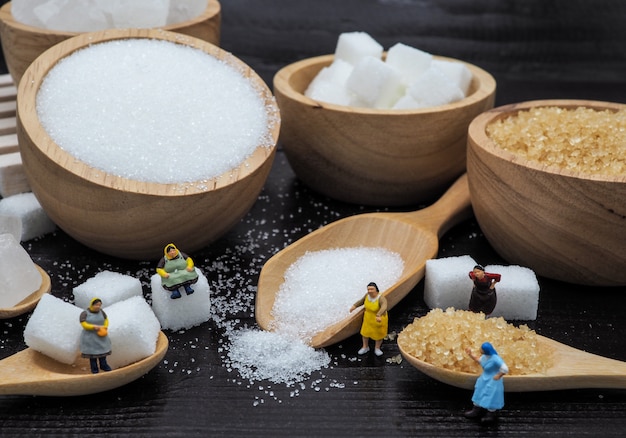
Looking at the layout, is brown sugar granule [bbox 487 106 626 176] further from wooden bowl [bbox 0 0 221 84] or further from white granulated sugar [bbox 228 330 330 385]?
wooden bowl [bbox 0 0 221 84]

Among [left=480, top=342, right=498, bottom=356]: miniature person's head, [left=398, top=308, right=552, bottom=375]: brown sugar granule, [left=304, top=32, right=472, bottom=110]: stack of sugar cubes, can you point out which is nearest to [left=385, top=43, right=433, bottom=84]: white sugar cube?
[left=304, top=32, right=472, bottom=110]: stack of sugar cubes

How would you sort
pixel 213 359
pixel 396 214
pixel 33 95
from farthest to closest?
1. pixel 396 214
2. pixel 33 95
3. pixel 213 359

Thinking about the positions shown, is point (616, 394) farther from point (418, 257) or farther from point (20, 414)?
point (20, 414)

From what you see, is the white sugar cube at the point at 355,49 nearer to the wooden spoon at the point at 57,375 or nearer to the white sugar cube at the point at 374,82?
the white sugar cube at the point at 374,82

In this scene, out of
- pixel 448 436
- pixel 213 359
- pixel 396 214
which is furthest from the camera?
pixel 396 214

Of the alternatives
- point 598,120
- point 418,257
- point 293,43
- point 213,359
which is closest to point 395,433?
point 213,359


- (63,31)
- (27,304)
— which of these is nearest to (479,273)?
(27,304)
